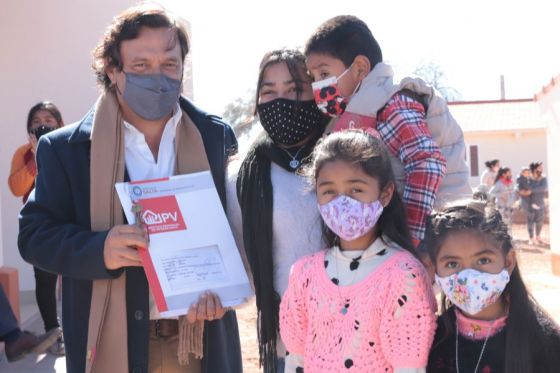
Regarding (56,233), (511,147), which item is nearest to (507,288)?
(56,233)

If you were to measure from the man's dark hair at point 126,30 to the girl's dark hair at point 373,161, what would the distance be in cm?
82

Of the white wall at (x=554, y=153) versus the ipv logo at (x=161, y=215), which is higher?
the ipv logo at (x=161, y=215)

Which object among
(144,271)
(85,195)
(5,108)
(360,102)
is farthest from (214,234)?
(5,108)

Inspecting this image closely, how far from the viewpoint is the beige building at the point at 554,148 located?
37.9ft

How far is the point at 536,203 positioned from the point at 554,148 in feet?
23.8

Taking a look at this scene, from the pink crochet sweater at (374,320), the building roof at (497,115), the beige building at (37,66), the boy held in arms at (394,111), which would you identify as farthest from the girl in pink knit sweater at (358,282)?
the building roof at (497,115)

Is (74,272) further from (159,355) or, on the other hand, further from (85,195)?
(159,355)

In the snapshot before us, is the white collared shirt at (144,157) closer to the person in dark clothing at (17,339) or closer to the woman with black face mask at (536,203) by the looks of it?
the person in dark clothing at (17,339)

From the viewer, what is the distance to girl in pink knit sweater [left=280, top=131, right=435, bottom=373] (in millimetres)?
2273

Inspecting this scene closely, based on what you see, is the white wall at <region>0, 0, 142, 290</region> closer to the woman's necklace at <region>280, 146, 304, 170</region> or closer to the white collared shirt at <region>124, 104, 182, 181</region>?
the white collared shirt at <region>124, 104, 182, 181</region>

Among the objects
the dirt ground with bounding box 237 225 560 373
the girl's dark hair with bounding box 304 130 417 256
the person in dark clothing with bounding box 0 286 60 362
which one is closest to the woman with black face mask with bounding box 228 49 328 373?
the girl's dark hair with bounding box 304 130 417 256

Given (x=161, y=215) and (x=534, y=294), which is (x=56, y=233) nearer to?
(x=161, y=215)

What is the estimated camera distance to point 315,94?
281 cm

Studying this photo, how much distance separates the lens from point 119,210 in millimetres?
2756
